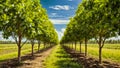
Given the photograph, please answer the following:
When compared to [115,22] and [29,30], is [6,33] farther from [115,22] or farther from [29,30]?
[115,22]

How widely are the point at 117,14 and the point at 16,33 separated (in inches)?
889

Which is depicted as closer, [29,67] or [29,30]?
[29,67]

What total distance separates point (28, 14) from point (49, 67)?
801 cm

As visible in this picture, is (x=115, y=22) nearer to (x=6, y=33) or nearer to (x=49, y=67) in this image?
(x=49, y=67)

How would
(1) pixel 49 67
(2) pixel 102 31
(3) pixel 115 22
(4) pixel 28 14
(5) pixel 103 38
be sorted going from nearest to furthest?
1. (3) pixel 115 22
2. (1) pixel 49 67
3. (4) pixel 28 14
4. (2) pixel 102 31
5. (5) pixel 103 38

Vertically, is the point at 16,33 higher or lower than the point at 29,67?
higher

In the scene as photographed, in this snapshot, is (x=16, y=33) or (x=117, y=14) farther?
(x=16, y=33)

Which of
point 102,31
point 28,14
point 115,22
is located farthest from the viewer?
point 102,31

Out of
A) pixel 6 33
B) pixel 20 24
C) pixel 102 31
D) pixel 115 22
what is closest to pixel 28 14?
pixel 20 24

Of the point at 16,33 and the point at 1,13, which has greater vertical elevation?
the point at 1,13

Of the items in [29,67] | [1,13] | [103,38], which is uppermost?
[1,13]

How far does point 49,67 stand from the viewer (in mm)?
31156

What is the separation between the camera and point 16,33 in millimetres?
37812

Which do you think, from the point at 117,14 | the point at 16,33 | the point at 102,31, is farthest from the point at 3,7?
the point at 117,14
